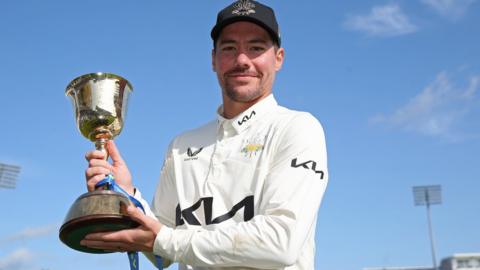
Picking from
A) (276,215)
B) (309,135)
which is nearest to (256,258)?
(276,215)

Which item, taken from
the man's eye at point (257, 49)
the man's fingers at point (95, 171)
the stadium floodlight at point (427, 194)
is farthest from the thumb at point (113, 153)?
the stadium floodlight at point (427, 194)

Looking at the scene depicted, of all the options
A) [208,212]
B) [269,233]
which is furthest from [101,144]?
[269,233]

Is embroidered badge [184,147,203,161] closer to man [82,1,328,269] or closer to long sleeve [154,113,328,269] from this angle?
man [82,1,328,269]

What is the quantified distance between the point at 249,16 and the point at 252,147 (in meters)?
0.87

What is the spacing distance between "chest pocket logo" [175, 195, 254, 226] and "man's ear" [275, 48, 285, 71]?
110 cm

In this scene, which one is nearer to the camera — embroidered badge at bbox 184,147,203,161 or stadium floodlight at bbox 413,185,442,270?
embroidered badge at bbox 184,147,203,161

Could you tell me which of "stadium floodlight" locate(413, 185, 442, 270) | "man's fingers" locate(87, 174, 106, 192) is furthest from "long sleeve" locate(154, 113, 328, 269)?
"stadium floodlight" locate(413, 185, 442, 270)

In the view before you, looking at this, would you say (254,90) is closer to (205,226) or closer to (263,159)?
(263,159)

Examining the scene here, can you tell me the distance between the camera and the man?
130 inches

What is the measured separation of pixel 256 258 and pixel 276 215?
0.27 m

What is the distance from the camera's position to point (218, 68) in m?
4.11

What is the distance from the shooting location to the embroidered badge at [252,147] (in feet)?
12.6

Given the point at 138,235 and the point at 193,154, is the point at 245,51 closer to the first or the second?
the point at 193,154

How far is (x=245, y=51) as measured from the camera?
13.3 ft
